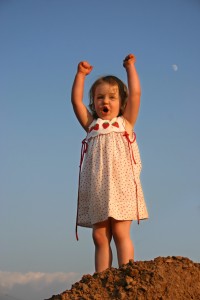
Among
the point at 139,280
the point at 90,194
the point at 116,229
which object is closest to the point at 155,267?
the point at 139,280

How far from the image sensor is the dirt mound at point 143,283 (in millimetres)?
4238

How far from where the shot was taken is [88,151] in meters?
5.88

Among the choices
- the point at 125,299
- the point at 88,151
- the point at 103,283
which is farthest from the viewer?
the point at 88,151

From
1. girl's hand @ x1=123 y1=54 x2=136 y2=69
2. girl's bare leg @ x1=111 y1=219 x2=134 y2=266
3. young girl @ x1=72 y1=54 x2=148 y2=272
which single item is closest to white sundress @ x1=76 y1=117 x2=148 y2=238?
young girl @ x1=72 y1=54 x2=148 y2=272

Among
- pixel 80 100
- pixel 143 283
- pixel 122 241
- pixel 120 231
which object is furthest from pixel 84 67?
pixel 143 283

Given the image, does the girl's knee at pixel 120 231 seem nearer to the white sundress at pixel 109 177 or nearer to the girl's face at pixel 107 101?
the white sundress at pixel 109 177

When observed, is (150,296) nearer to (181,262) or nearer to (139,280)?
(139,280)

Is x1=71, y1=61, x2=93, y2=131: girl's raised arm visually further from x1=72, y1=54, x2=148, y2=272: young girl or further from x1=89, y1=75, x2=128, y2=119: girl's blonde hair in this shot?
x1=89, y1=75, x2=128, y2=119: girl's blonde hair

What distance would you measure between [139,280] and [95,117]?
7.84 feet

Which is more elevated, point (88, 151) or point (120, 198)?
point (88, 151)

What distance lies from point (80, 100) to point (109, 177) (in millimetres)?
1176

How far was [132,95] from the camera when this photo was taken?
5.91 meters

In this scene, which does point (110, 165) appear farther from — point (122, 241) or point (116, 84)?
point (116, 84)

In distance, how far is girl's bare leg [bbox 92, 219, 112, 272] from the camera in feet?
17.9
